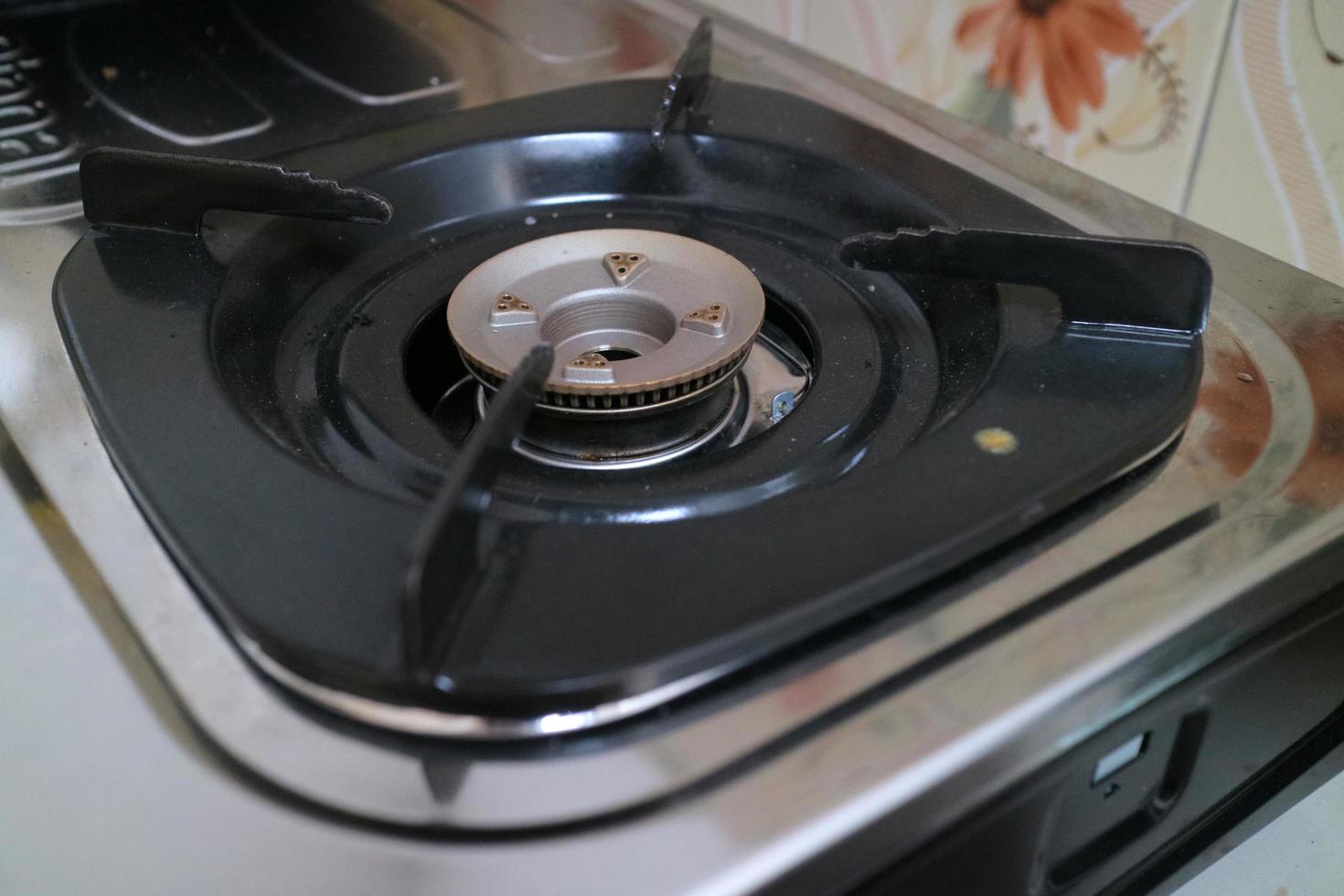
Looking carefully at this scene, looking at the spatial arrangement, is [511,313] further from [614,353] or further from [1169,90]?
[1169,90]

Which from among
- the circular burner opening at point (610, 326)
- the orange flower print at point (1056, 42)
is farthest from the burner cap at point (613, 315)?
the orange flower print at point (1056, 42)

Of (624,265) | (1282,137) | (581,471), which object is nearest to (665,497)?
(581,471)

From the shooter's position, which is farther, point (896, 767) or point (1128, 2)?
point (1128, 2)

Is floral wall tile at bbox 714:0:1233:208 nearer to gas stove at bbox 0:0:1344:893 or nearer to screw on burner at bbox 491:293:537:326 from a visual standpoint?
gas stove at bbox 0:0:1344:893

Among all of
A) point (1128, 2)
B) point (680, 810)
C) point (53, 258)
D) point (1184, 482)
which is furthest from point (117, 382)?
point (1128, 2)

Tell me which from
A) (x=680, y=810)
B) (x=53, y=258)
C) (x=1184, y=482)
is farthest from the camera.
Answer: (x=53, y=258)

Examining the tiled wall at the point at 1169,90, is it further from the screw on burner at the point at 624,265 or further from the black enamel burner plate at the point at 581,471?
the screw on burner at the point at 624,265

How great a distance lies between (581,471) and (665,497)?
0.05 metres

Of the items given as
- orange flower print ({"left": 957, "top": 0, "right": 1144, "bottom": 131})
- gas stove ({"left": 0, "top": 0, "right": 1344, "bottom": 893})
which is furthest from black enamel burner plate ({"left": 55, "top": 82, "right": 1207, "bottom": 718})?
orange flower print ({"left": 957, "top": 0, "right": 1144, "bottom": 131})

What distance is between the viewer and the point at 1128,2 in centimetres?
68

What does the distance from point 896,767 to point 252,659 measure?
172mm

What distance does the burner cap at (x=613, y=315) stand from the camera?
Result: 45cm

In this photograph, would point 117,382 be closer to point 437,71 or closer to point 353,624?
point 353,624

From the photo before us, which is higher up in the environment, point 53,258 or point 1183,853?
point 53,258
